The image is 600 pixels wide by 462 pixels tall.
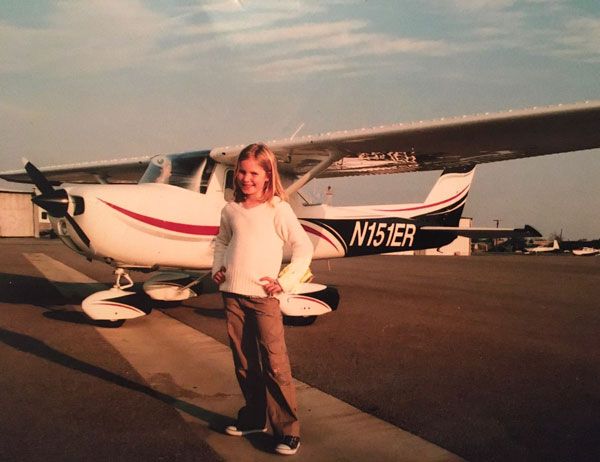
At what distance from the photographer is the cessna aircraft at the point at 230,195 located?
5.72m

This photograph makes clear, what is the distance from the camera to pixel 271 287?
2594 mm

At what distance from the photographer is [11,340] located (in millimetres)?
5145

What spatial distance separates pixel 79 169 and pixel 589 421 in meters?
9.29

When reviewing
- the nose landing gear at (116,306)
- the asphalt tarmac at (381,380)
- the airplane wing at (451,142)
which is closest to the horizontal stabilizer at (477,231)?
the airplane wing at (451,142)

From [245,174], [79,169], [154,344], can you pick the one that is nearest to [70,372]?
[154,344]

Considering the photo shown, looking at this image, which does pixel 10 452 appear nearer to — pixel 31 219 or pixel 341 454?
pixel 341 454

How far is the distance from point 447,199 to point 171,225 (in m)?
6.56

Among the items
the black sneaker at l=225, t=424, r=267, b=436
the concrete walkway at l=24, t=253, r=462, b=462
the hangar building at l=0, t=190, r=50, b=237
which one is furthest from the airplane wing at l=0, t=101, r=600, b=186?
the hangar building at l=0, t=190, r=50, b=237

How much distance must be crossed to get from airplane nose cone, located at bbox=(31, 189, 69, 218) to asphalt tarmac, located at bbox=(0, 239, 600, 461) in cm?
132

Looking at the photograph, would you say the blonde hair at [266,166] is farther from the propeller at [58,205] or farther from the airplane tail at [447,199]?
the airplane tail at [447,199]

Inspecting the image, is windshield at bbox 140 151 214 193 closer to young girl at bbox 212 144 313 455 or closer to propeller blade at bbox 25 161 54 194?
propeller blade at bbox 25 161 54 194

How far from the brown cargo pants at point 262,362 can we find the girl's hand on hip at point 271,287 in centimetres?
9

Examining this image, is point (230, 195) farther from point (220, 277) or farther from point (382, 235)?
point (220, 277)

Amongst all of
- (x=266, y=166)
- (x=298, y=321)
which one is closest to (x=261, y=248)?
(x=266, y=166)
